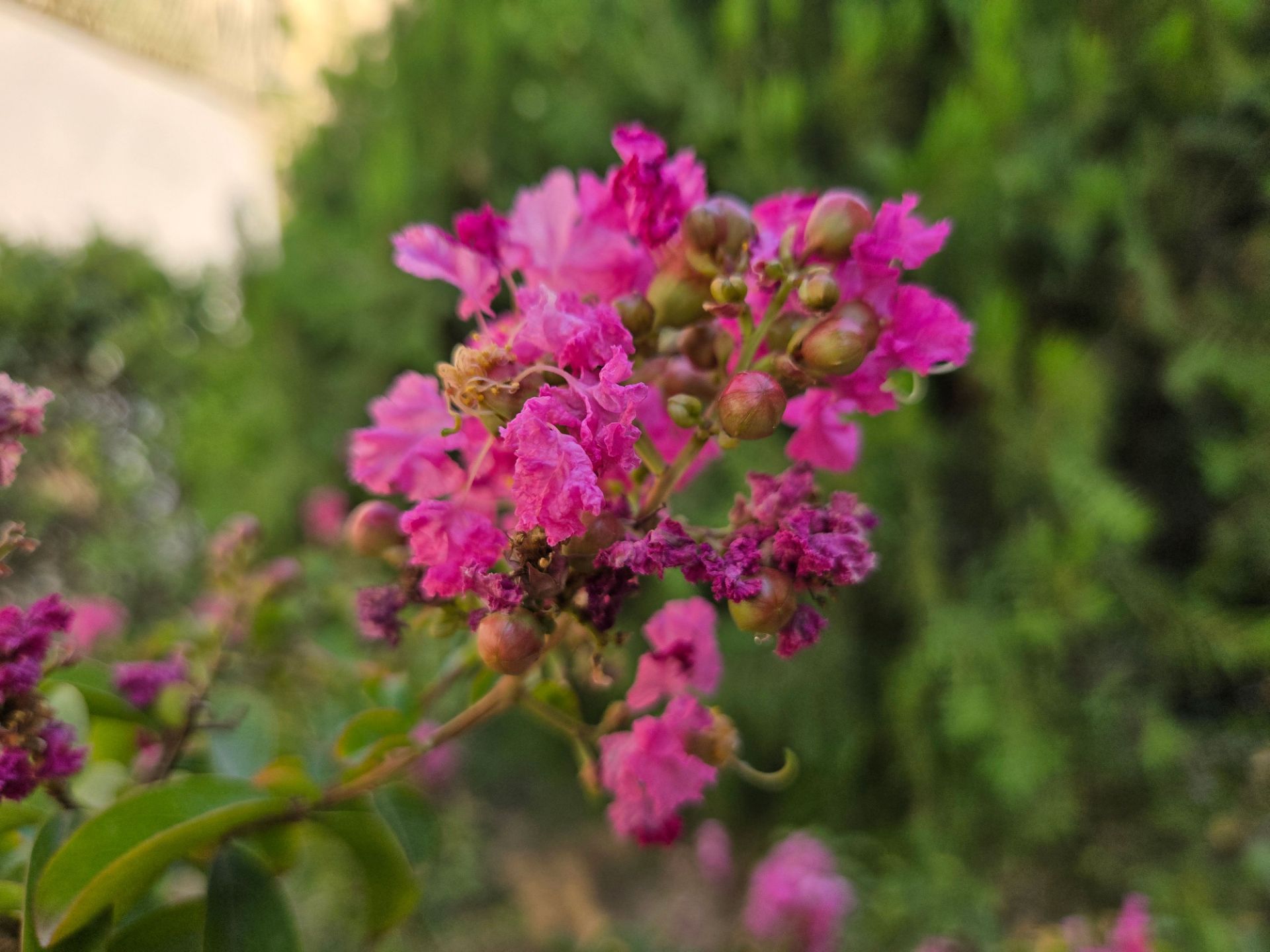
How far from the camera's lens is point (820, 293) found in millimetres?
391

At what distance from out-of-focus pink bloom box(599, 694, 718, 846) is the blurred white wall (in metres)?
1.93

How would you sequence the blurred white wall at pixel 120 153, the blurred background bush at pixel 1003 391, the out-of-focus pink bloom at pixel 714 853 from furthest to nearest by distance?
the blurred white wall at pixel 120 153, the out-of-focus pink bloom at pixel 714 853, the blurred background bush at pixel 1003 391

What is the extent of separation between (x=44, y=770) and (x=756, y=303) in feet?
1.52

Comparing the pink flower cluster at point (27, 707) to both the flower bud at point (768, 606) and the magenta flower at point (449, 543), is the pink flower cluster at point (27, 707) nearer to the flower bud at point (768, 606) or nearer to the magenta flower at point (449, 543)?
the magenta flower at point (449, 543)

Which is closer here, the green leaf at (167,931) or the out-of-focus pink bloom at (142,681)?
the green leaf at (167,931)

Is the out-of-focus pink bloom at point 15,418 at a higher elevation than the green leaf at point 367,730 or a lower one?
higher

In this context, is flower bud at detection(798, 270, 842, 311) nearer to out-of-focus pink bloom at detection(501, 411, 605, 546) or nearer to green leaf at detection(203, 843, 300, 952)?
out-of-focus pink bloom at detection(501, 411, 605, 546)

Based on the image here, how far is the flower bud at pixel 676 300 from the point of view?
0.44 metres

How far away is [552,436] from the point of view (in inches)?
13.7

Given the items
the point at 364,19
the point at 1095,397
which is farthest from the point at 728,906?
the point at 364,19

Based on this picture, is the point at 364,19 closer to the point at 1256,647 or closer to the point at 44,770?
the point at 44,770

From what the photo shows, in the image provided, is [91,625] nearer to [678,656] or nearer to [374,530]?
[374,530]

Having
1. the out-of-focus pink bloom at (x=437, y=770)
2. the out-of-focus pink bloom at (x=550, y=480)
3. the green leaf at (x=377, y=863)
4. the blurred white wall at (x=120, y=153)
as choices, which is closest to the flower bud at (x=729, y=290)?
the out-of-focus pink bloom at (x=550, y=480)

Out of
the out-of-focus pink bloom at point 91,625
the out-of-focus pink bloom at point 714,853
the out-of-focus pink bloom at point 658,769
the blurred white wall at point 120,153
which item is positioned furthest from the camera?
the blurred white wall at point 120,153
